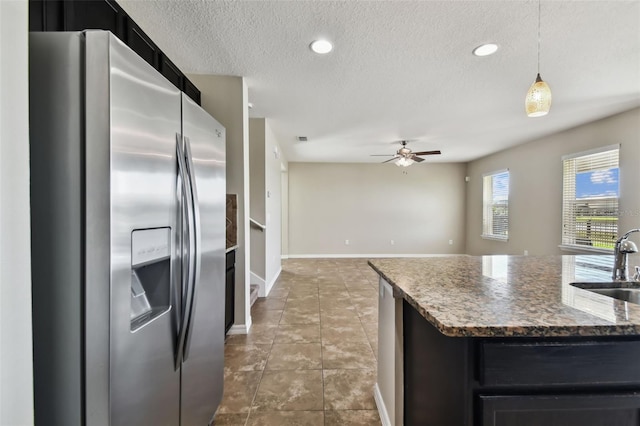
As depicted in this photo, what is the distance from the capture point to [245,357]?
2.31m

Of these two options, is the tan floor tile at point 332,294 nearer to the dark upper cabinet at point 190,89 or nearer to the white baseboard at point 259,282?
the white baseboard at point 259,282

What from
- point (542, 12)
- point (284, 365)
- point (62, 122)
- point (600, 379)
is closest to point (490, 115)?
point (542, 12)

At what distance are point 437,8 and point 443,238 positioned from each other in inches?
265

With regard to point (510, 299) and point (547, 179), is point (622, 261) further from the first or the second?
point (547, 179)

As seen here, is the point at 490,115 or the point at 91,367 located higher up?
the point at 490,115

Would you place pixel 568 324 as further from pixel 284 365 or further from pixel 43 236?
pixel 284 365

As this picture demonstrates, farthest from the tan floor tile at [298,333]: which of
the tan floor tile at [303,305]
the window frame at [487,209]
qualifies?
the window frame at [487,209]

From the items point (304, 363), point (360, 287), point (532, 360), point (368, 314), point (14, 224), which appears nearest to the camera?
point (14, 224)

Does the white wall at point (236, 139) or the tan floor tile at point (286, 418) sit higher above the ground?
the white wall at point (236, 139)

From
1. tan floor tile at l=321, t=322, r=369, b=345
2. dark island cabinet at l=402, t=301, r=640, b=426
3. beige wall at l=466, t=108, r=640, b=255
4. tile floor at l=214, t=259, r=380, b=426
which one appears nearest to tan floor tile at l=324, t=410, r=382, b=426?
tile floor at l=214, t=259, r=380, b=426

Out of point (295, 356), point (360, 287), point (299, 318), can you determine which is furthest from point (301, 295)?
point (295, 356)

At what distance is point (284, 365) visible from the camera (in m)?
2.19

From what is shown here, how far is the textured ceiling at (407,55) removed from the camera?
173cm

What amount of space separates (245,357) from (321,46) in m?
2.63
